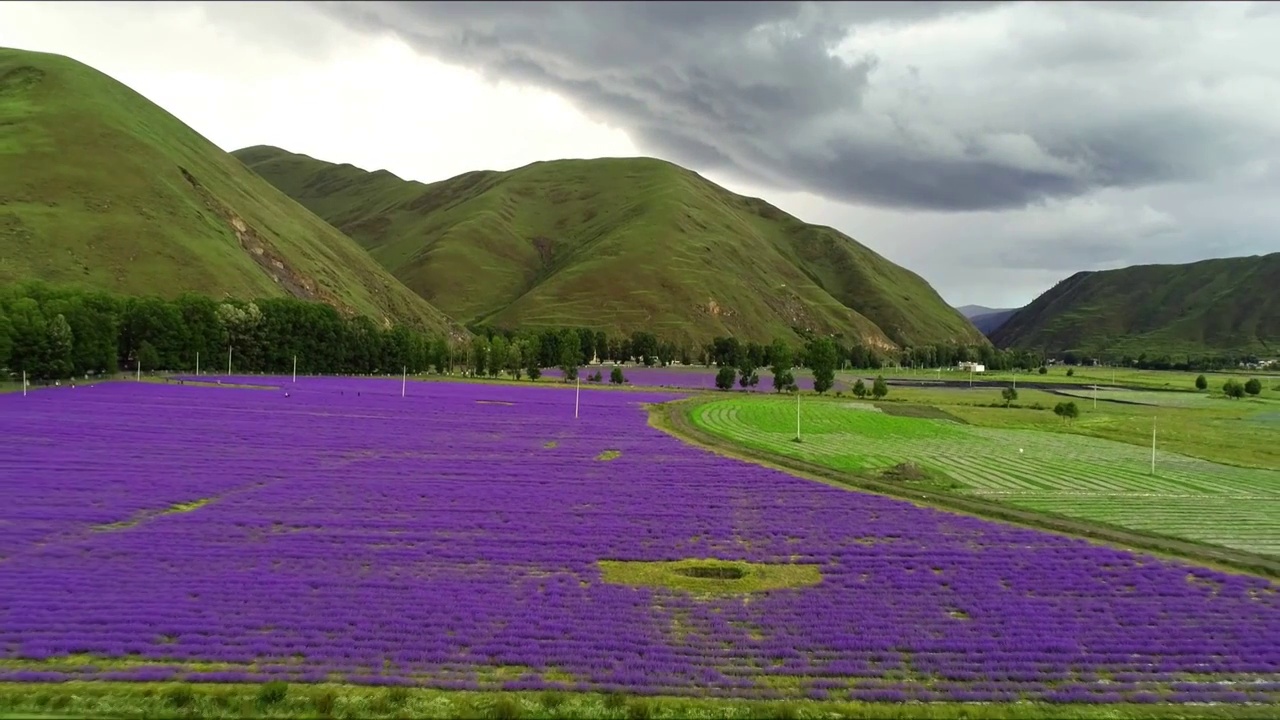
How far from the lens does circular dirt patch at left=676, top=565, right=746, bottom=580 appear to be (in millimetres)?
24375

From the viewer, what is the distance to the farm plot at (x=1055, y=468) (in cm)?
3728

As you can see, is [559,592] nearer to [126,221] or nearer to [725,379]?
[725,379]

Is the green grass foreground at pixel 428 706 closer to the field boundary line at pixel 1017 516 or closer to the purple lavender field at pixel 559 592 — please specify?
the purple lavender field at pixel 559 592

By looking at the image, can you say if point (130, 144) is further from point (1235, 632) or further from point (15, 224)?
point (1235, 632)

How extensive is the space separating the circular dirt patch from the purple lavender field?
146 cm

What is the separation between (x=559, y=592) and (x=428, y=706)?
24.2 ft

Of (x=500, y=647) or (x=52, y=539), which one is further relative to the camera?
(x=52, y=539)

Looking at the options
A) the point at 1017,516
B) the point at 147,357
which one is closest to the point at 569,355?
the point at 147,357

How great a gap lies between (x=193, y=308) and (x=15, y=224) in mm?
65043

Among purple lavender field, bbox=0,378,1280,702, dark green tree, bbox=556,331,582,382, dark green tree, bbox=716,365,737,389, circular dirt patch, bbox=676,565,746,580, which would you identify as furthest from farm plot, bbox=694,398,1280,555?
dark green tree, bbox=556,331,582,382

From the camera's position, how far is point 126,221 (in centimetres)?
15412

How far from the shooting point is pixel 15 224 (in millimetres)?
143250

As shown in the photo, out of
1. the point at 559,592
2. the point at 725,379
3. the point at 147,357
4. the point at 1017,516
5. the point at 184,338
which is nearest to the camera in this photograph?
the point at 559,592

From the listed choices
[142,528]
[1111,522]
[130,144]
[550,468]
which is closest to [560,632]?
[142,528]
